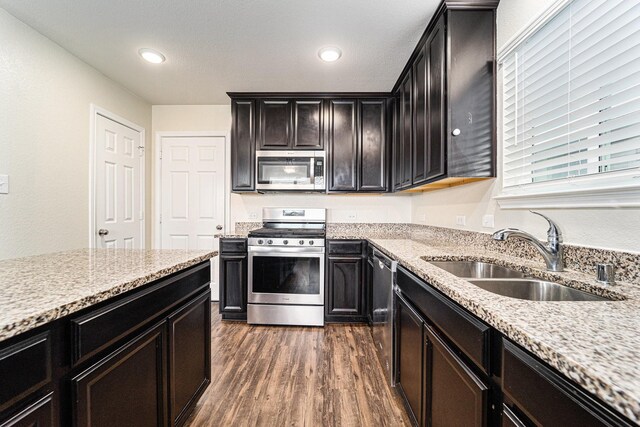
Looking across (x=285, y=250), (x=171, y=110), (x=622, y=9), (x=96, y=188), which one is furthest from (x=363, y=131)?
(x=96, y=188)

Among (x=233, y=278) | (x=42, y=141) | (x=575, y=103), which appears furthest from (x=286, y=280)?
(x=575, y=103)

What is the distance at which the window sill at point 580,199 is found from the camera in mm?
973

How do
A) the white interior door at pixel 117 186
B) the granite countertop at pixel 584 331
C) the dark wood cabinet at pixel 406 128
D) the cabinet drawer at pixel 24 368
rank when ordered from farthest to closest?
the white interior door at pixel 117 186, the dark wood cabinet at pixel 406 128, the cabinet drawer at pixel 24 368, the granite countertop at pixel 584 331

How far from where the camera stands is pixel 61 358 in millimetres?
737

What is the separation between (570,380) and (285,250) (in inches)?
92.4

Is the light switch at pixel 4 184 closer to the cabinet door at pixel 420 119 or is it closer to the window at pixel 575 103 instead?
the cabinet door at pixel 420 119

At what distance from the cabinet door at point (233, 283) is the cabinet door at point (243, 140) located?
858 millimetres

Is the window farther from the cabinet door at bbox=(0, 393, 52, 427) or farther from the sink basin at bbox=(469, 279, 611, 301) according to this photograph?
the cabinet door at bbox=(0, 393, 52, 427)

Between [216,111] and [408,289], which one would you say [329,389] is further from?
[216,111]

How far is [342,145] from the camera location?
301 centimetres

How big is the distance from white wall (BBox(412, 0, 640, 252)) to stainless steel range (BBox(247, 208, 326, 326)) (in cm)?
126

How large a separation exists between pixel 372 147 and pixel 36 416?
2.97 metres

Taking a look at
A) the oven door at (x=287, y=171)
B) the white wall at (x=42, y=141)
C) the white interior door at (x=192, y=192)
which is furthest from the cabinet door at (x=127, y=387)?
the white interior door at (x=192, y=192)

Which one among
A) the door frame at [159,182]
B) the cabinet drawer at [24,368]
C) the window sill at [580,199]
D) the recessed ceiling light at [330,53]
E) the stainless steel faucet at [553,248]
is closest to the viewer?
the cabinet drawer at [24,368]
